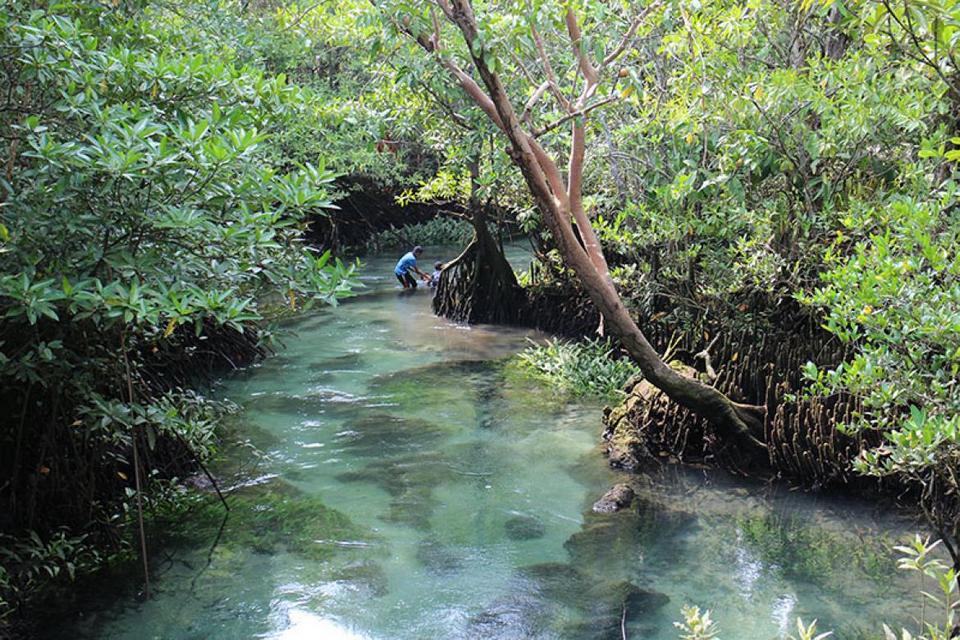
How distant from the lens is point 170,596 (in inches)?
209

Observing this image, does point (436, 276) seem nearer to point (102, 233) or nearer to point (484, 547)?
point (484, 547)

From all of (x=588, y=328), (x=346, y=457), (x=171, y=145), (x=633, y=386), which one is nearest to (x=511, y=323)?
(x=588, y=328)

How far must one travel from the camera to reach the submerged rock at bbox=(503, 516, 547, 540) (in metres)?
6.21

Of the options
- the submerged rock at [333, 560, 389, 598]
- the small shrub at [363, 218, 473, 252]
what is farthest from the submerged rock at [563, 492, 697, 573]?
the small shrub at [363, 218, 473, 252]

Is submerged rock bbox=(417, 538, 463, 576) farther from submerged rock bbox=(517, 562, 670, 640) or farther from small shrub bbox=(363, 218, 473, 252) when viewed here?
small shrub bbox=(363, 218, 473, 252)

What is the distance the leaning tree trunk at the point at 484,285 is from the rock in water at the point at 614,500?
7.00m

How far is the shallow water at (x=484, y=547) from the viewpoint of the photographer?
199 inches

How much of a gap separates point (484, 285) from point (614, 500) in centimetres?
759

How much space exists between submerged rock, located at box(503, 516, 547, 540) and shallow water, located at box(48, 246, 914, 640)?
2 cm

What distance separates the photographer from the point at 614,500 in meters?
6.62

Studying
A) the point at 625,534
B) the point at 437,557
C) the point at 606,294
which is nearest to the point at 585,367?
the point at 606,294

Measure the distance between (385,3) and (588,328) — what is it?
624cm

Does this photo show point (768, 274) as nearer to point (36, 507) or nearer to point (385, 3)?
point (385, 3)

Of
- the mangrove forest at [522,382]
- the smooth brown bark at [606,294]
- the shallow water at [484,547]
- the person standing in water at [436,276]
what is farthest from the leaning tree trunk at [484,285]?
the smooth brown bark at [606,294]
